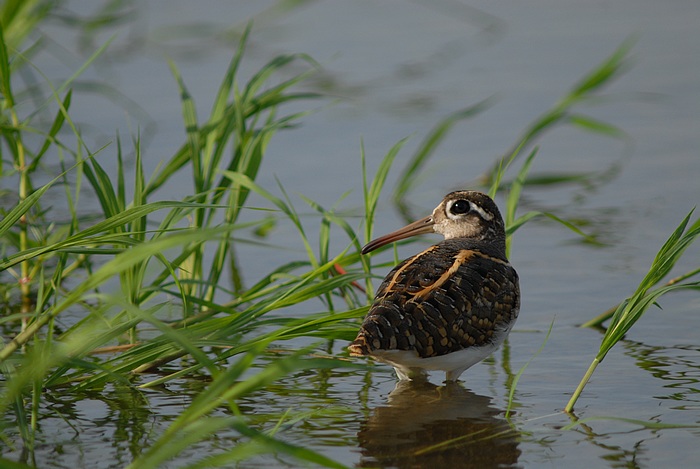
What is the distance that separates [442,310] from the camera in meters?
5.12

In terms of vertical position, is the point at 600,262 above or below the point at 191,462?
above

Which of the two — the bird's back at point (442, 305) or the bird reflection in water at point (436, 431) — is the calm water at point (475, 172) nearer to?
the bird reflection in water at point (436, 431)

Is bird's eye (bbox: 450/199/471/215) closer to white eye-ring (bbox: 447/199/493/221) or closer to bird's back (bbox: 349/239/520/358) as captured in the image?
white eye-ring (bbox: 447/199/493/221)

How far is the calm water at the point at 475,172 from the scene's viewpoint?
476cm

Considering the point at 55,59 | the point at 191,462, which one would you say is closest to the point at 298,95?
Result: the point at 191,462

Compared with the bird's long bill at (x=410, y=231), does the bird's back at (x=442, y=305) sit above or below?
below

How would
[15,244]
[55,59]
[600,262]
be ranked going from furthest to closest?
[55,59] < [600,262] < [15,244]

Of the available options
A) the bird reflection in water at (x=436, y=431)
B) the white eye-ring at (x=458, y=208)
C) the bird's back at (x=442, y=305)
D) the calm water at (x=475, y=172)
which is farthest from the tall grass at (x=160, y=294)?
the white eye-ring at (x=458, y=208)

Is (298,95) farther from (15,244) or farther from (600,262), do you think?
(600,262)

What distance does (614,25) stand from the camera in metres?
12.3

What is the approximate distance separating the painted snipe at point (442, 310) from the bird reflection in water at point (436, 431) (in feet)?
0.43

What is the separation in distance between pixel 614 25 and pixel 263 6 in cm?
407

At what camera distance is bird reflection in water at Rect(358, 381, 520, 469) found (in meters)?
4.55

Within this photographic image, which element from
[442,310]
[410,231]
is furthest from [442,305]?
[410,231]
